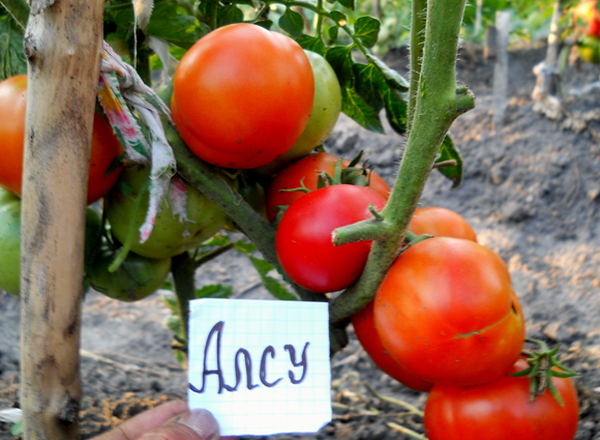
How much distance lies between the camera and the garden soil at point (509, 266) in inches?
43.8

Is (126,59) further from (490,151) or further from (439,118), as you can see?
(490,151)

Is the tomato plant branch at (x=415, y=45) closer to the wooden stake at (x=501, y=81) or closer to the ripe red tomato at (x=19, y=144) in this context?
the ripe red tomato at (x=19, y=144)

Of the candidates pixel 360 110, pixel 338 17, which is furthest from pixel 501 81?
pixel 338 17

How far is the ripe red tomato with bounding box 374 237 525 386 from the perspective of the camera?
2.17 ft

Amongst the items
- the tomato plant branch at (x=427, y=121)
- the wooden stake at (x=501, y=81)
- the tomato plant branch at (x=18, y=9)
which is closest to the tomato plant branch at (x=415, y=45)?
the tomato plant branch at (x=427, y=121)

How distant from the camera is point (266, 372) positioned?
0.72 meters

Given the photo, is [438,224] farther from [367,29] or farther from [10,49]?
[10,49]

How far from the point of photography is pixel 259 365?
0.72m

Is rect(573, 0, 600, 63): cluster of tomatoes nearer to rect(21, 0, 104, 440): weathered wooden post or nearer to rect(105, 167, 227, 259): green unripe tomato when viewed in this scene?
rect(105, 167, 227, 259): green unripe tomato

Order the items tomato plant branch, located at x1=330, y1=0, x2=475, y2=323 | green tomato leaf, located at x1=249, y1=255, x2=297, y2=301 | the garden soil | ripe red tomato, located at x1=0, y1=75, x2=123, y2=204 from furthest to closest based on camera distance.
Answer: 1. green tomato leaf, located at x1=249, y1=255, x2=297, y2=301
2. the garden soil
3. ripe red tomato, located at x1=0, y1=75, x2=123, y2=204
4. tomato plant branch, located at x1=330, y1=0, x2=475, y2=323

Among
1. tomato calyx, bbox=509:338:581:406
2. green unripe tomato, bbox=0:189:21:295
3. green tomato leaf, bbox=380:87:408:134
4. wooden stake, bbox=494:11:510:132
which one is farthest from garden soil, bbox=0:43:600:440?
green tomato leaf, bbox=380:87:408:134

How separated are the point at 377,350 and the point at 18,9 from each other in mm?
808

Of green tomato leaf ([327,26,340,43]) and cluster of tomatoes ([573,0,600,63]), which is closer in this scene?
green tomato leaf ([327,26,340,43])

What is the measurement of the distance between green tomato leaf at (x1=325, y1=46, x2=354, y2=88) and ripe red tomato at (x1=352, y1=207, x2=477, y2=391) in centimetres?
33
